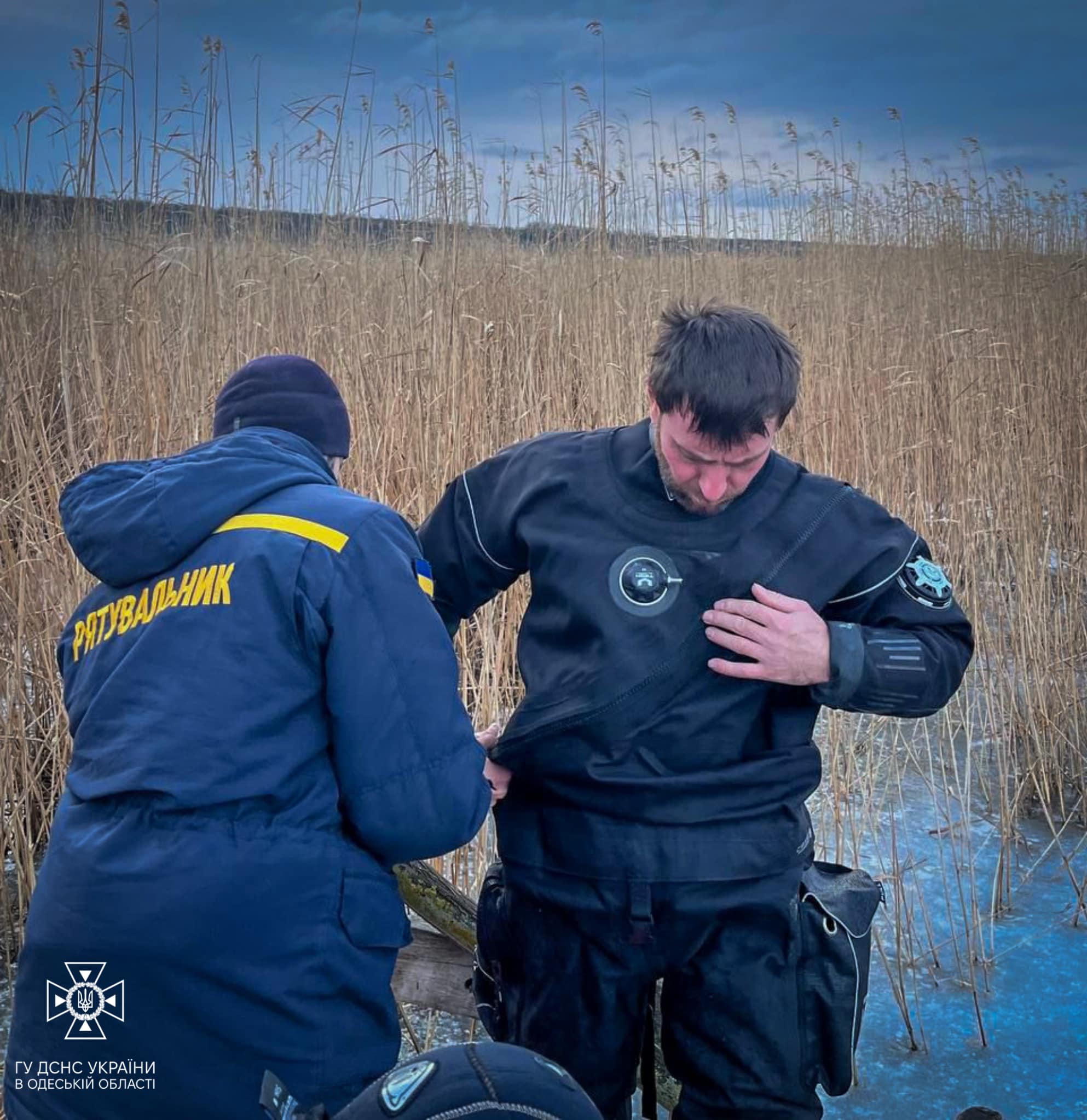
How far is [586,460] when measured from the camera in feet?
4.52

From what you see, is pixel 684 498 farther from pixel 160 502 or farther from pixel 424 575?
pixel 160 502

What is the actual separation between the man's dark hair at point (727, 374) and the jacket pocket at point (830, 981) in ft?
1.93

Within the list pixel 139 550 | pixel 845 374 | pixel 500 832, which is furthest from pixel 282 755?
pixel 845 374

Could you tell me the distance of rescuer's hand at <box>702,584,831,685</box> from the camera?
1.23 metres

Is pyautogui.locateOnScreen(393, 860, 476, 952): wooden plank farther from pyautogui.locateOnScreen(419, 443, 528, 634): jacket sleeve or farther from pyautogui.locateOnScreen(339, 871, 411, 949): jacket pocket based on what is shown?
pyautogui.locateOnScreen(339, 871, 411, 949): jacket pocket

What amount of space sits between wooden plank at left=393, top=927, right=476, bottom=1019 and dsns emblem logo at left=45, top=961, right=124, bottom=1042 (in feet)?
2.63

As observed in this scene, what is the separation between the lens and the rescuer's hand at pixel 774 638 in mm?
1228

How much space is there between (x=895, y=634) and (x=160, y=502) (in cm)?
85

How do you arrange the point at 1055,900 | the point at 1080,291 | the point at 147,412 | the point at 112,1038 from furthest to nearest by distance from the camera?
the point at 1080,291 → the point at 1055,900 → the point at 147,412 → the point at 112,1038

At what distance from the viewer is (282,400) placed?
1.19 metres

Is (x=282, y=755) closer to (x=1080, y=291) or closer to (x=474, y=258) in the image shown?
(x=474, y=258)

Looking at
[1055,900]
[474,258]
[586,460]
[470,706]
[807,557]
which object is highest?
[474,258]

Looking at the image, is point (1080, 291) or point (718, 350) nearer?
point (718, 350)

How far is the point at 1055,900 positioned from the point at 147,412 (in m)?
2.37
